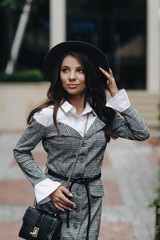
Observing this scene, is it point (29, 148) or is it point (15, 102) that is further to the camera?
point (15, 102)

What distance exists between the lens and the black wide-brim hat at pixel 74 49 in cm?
283

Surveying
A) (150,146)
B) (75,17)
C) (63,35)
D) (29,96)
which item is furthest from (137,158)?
(75,17)

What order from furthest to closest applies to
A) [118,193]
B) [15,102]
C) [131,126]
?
[15,102]
[118,193]
[131,126]

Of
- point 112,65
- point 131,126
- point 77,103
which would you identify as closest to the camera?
point 131,126

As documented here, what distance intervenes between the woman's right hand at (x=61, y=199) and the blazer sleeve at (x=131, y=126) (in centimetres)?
52

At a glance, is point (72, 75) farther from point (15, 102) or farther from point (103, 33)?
point (103, 33)

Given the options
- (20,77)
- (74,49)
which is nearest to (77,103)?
(74,49)

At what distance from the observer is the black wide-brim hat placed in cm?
283

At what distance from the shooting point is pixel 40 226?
274cm

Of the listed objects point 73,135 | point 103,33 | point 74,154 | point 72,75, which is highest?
point 103,33

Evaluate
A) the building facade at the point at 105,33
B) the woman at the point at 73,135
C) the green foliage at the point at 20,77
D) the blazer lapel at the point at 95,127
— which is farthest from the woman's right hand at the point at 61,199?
the building facade at the point at 105,33

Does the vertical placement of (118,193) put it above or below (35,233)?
below

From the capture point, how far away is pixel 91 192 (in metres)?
2.88

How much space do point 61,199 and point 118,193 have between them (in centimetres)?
402
